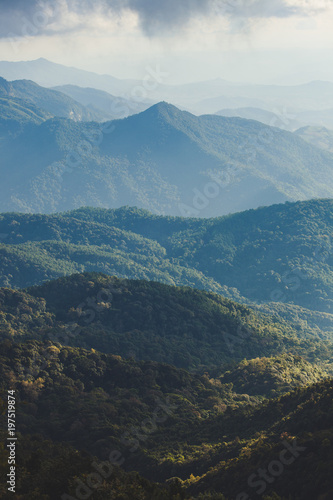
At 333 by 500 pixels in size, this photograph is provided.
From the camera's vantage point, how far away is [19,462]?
4875 centimetres

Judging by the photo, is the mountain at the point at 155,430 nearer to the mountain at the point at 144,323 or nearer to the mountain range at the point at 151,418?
the mountain range at the point at 151,418

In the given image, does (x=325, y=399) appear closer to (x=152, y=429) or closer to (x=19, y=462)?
(x=152, y=429)

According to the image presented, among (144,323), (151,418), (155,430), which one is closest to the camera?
(155,430)

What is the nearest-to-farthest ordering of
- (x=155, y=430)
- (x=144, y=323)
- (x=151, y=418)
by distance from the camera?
(x=155, y=430), (x=151, y=418), (x=144, y=323)

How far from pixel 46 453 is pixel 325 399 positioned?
28259 mm

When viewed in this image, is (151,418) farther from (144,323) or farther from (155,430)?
(144,323)

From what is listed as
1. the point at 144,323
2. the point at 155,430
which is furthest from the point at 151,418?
the point at 144,323

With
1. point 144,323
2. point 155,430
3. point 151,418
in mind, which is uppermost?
point 151,418

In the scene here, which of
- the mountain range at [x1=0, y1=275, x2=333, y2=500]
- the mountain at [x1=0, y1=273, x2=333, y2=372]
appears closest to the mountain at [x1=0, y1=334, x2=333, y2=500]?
the mountain range at [x1=0, y1=275, x2=333, y2=500]

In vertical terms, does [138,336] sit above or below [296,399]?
below

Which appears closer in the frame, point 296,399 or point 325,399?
point 325,399

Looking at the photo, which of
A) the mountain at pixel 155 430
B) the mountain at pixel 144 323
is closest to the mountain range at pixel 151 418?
the mountain at pixel 155 430

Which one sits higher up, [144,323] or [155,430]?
[155,430]

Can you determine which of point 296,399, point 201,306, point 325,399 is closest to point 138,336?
point 201,306
